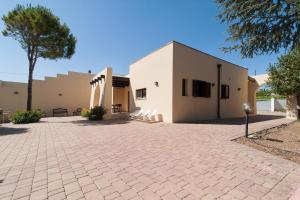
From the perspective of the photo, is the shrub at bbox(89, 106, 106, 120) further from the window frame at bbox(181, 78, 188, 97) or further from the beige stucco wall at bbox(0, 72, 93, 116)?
the beige stucco wall at bbox(0, 72, 93, 116)

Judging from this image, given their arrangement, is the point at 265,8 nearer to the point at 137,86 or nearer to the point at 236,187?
the point at 236,187

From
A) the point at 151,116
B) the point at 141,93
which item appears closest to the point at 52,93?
the point at 141,93

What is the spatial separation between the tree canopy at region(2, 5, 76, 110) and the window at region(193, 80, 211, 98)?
1073cm

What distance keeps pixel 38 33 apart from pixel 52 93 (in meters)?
7.57

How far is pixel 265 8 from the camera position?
5.34 m

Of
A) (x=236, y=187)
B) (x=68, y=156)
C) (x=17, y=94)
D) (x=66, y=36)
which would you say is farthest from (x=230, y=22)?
(x=17, y=94)

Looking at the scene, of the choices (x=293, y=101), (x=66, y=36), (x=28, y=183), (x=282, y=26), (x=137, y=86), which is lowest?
(x=28, y=183)

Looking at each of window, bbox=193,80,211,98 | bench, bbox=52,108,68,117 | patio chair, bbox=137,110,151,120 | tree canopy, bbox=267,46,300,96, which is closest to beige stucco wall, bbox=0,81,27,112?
bench, bbox=52,108,68,117

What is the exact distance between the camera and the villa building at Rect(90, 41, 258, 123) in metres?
10.5

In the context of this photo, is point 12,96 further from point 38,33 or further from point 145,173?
point 145,173

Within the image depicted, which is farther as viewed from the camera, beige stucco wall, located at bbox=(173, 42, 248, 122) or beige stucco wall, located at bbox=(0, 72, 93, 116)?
beige stucco wall, located at bbox=(0, 72, 93, 116)

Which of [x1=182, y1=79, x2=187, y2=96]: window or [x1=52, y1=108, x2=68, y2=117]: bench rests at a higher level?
[x1=182, y1=79, x2=187, y2=96]: window

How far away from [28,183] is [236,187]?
3496mm

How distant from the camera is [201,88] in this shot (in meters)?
11.9
